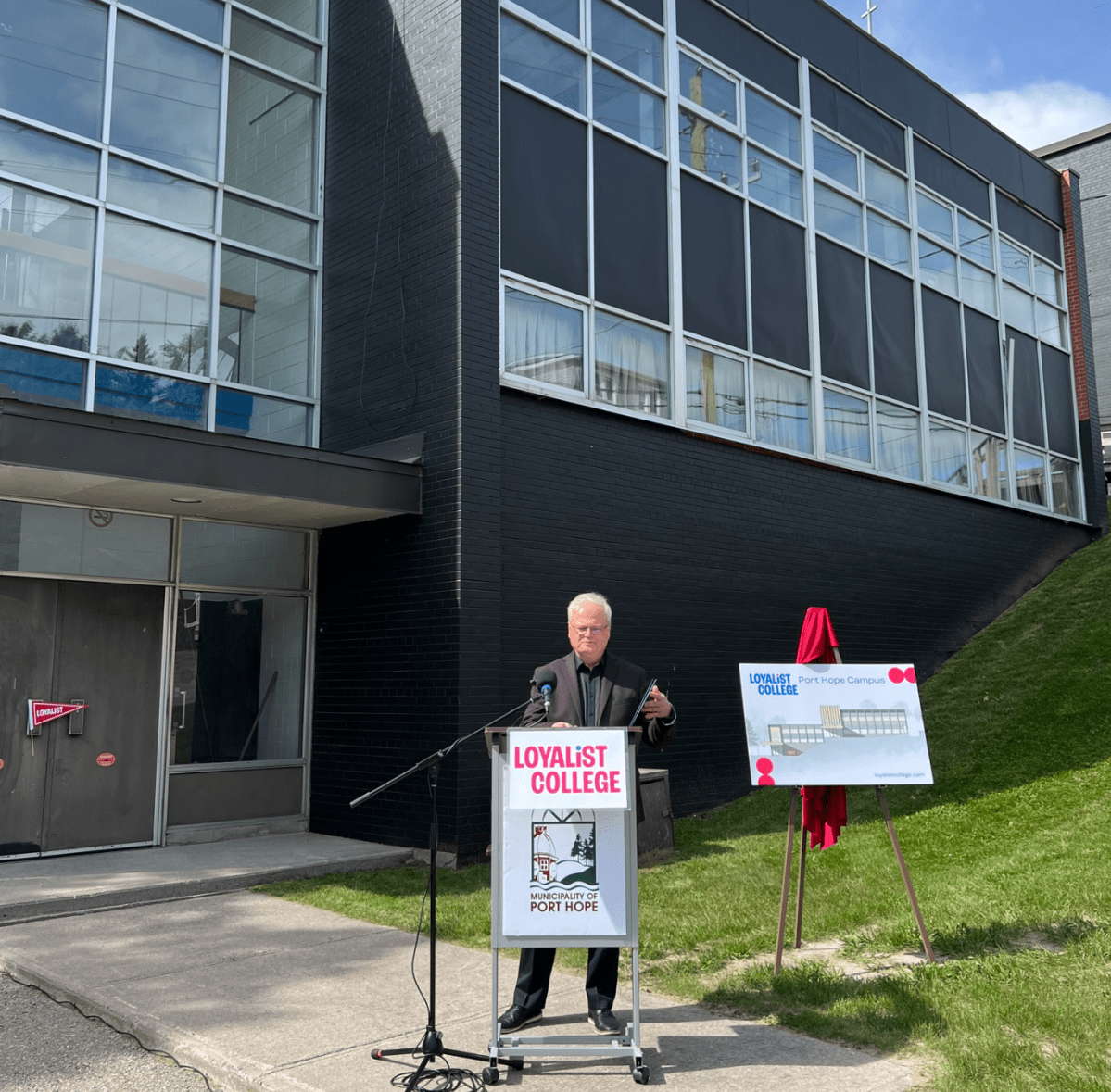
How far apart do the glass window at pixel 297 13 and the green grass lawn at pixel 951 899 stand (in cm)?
900

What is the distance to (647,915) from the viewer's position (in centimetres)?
704

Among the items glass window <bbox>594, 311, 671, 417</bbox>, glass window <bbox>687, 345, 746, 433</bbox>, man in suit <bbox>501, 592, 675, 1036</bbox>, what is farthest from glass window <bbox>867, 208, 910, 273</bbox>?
man in suit <bbox>501, 592, 675, 1036</bbox>

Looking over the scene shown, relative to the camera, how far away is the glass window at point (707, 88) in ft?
41.1

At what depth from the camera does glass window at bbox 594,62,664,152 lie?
37.5 ft

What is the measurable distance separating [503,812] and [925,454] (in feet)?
40.7

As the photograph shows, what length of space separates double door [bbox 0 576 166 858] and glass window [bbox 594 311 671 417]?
191 inches

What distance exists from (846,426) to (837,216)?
292 cm

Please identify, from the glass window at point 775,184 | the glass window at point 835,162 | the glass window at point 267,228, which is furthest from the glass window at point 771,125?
the glass window at point 267,228

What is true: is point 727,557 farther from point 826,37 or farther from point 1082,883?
point 826,37

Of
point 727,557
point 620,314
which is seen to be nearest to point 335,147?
point 620,314

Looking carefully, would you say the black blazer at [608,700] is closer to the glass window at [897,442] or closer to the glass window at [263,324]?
the glass window at [263,324]

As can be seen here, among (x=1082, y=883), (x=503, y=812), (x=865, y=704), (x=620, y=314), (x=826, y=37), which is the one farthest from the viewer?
(x=826, y=37)

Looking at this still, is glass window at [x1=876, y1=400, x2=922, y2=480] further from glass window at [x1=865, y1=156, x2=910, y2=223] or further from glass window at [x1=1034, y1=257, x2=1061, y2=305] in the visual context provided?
glass window at [x1=1034, y1=257, x2=1061, y2=305]

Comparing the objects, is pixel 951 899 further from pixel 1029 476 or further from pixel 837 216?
pixel 1029 476
